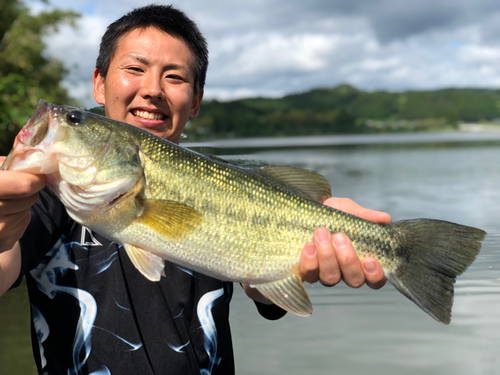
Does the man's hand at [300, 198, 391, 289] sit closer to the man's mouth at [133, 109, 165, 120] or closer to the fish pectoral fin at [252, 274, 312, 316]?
the fish pectoral fin at [252, 274, 312, 316]

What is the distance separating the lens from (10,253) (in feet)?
8.38

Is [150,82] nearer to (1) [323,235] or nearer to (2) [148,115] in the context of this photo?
(2) [148,115]

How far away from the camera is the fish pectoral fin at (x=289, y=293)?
2.90 meters

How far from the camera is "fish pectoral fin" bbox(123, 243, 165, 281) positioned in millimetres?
2576

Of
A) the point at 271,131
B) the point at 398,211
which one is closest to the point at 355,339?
the point at 398,211

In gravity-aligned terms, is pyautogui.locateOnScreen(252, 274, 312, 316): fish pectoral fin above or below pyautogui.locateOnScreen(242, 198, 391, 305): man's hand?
below

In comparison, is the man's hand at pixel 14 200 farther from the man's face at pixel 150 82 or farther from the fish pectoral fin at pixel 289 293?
the fish pectoral fin at pixel 289 293

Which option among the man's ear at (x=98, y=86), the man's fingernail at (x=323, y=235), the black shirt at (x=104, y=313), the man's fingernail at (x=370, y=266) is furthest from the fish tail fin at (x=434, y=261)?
the man's ear at (x=98, y=86)

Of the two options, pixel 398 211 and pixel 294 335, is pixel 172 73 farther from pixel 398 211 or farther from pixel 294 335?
pixel 398 211

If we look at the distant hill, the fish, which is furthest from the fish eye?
the distant hill

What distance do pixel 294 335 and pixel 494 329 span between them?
8.51ft

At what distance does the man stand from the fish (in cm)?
18

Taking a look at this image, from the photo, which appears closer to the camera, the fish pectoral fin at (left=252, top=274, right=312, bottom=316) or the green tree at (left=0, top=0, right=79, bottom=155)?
the fish pectoral fin at (left=252, top=274, right=312, bottom=316)

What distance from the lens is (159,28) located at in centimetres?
372
